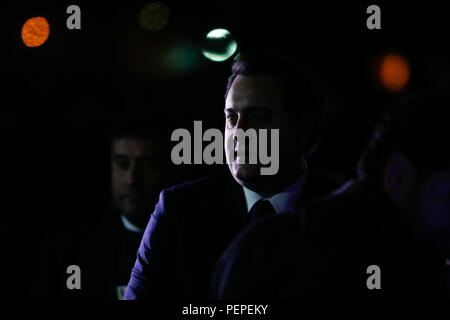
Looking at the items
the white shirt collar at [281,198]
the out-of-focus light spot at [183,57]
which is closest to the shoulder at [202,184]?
the white shirt collar at [281,198]

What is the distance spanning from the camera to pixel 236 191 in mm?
2117

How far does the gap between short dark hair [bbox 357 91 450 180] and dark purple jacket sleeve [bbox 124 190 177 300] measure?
2.52 feet

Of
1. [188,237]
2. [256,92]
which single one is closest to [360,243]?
[188,237]

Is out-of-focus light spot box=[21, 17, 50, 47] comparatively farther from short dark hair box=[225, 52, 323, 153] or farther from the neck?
the neck

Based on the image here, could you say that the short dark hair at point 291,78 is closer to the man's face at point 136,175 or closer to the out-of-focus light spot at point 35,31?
the man's face at point 136,175

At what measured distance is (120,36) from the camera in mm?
3320

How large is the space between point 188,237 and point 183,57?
158 centimetres

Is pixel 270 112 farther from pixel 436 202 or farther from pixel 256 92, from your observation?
pixel 436 202

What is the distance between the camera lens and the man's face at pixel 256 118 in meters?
2.01

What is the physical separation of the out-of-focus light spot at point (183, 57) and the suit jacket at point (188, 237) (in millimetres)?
1294

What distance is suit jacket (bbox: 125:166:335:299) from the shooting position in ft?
6.22

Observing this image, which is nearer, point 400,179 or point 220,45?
point 400,179
